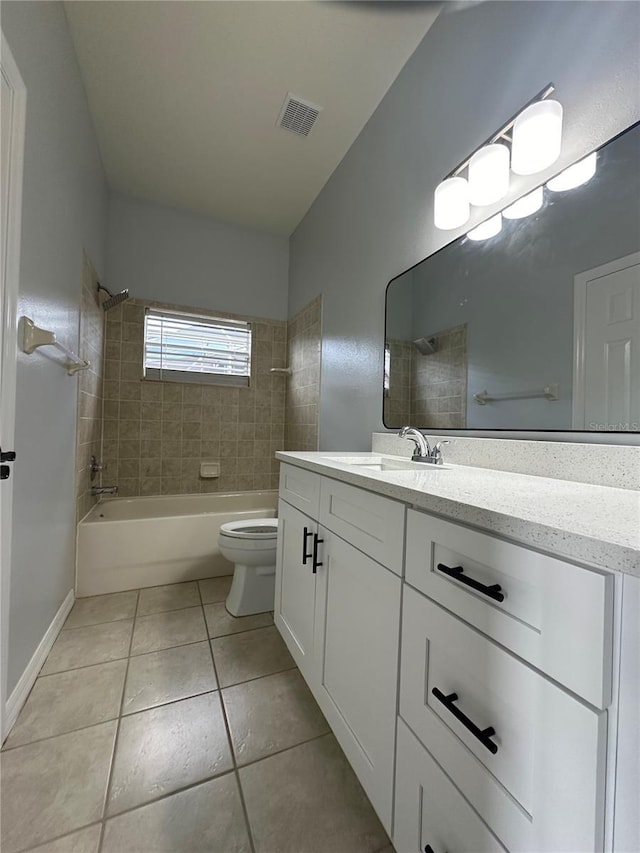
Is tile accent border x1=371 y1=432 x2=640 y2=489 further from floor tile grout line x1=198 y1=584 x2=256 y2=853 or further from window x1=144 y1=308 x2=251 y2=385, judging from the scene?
window x1=144 y1=308 x2=251 y2=385

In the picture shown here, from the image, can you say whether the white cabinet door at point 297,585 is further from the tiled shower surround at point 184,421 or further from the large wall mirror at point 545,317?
the tiled shower surround at point 184,421

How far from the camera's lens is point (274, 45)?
157cm

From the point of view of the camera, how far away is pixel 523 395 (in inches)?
42.7

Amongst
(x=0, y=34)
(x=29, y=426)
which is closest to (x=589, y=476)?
(x=29, y=426)

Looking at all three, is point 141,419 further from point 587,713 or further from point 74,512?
point 587,713

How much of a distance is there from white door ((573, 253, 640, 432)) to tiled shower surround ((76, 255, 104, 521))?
2.27 meters

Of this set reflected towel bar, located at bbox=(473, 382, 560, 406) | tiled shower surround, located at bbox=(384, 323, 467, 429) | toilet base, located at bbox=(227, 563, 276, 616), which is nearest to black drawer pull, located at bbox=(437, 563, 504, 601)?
reflected towel bar, located at bbox=(473, 382, 560, 406)

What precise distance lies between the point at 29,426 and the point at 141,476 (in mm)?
1516

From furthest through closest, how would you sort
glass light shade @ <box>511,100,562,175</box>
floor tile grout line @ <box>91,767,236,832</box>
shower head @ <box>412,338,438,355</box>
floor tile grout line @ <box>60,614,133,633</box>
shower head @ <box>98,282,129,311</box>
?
shower head @ <box>98,282,129,311</box>, floor tile grout line @ <box>60,614,133,633</box>, shower head @ <box>412,338,438,355</box>, glass light shade @ <box>511,100,562,175</box>, floor tile grout line @ <box>91,767,236,832</box>

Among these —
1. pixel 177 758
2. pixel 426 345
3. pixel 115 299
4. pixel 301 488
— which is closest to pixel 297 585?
pixel 301 488

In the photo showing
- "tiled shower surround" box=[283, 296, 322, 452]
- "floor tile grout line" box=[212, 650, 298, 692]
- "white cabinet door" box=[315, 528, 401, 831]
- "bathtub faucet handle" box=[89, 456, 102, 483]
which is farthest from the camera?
"tiled shower surround" box=[283, 296, 322, 452]

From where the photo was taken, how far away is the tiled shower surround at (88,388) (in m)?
1.94

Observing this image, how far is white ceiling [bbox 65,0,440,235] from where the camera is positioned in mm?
1472

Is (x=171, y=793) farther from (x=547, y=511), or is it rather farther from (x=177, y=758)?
(x=547, y=511)
